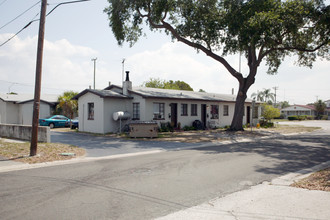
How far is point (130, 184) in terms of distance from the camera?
672 cm

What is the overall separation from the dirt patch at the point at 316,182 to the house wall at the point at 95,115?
1668 cm

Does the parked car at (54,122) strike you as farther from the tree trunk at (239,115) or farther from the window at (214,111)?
the tree trunk at (239,115)

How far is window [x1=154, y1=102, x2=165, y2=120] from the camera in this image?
23.0m

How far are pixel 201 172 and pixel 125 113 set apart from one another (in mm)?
14230

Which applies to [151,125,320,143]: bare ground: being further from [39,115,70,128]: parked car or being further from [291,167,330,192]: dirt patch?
[39,115,70,128]: parked car

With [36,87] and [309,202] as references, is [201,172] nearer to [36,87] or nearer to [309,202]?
[309,202]

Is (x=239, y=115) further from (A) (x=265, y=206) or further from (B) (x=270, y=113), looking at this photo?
(A) (x=265, y=206)

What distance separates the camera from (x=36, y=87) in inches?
428

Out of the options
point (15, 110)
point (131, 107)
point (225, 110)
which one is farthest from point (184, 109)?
point (15, 110)

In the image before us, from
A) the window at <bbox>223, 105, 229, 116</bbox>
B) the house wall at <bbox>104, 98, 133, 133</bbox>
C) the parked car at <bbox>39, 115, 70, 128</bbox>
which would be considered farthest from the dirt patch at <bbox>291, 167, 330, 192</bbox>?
the parked car at <bbox>39, 115, 70, 128</bbox>

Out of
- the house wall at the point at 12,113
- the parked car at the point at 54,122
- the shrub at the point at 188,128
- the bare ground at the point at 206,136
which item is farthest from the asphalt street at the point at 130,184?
the house wall at the point at 12,113

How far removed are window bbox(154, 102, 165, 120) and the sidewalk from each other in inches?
665

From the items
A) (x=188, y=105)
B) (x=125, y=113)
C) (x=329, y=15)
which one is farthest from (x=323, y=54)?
(x=125, y=113)

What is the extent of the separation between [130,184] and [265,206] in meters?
3.19
